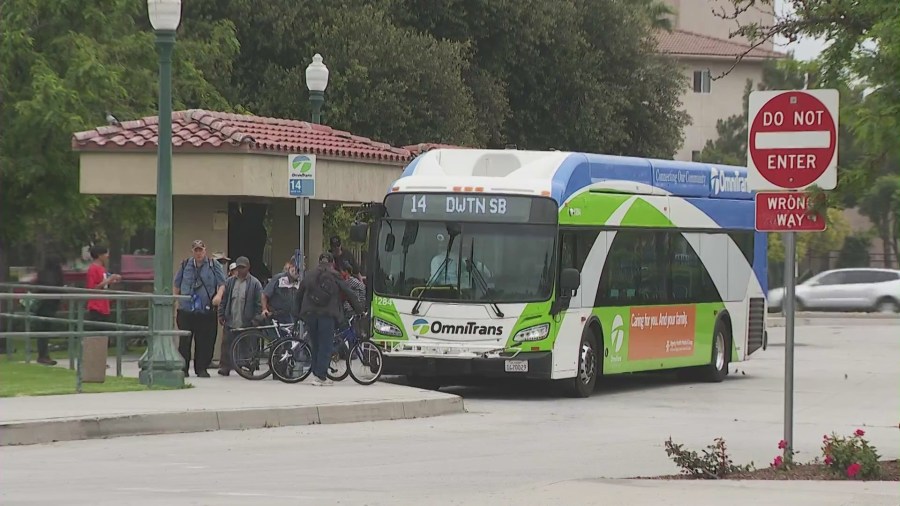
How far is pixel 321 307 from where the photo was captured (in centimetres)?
2009

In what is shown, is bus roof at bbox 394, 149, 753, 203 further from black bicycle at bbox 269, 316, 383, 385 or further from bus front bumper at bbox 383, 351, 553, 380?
black bicycle at bbox 269, 316, 383, 385

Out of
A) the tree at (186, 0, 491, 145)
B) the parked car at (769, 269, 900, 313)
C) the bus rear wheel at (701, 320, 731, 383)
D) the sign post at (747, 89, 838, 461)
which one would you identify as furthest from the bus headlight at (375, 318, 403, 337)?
the parked car at (769, 269, 900, 313)

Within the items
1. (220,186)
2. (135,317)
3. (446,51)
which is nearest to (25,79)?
(135,317)

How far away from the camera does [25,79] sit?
29.4 m

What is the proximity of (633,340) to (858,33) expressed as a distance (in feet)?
33.2

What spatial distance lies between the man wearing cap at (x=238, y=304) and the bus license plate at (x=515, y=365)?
347 cm

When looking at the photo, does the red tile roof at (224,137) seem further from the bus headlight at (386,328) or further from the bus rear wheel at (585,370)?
the bus rear wheel at (585,370)

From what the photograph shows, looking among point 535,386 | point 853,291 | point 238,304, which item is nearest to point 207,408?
point 238,304

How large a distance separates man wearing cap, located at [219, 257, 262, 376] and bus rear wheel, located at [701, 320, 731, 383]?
7.65m

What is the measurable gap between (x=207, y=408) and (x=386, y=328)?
16.5 ft

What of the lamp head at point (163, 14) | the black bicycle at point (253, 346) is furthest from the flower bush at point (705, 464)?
the black bicycle at point (253, 346)

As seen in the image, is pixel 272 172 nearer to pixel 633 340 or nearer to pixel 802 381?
pixel 633 340

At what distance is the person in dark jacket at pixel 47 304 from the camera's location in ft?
67.2

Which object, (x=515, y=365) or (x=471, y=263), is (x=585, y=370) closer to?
(x=515, y=365)
